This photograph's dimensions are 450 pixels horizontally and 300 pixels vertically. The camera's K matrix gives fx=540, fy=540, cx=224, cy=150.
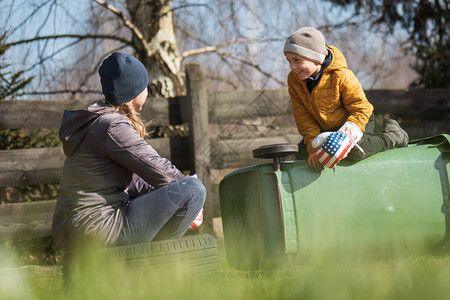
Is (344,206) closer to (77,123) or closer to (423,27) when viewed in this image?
(77,123)

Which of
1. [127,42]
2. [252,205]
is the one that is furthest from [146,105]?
[252,205]

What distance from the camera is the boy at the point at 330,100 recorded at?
9.88 ft

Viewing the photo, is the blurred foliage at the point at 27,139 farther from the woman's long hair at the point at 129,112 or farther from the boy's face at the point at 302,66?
the boy's face at the point at 302,66

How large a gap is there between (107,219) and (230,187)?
91cm

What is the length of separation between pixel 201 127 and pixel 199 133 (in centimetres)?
6

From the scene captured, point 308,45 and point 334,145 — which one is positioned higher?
point 308,45

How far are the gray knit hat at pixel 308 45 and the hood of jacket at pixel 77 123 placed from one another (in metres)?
1.15

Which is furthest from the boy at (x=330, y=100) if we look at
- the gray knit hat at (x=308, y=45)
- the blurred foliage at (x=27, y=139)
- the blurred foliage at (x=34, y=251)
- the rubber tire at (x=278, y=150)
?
the blurred foliage at (x=27, y=139)

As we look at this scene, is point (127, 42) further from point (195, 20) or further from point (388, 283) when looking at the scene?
point (388, 283)

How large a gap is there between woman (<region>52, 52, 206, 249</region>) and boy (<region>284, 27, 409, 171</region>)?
0.80m

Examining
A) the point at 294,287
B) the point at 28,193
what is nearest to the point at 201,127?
the point at 28,193

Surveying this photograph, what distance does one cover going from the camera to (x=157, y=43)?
5.84 metres

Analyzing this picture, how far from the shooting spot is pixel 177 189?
263 centimetres

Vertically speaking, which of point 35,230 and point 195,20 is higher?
point 195,20
